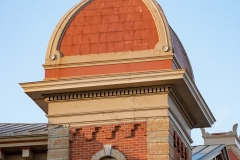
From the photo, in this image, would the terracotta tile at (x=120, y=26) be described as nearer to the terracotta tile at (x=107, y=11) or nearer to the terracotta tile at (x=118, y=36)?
the terracotta tile at (x=118, y=36)

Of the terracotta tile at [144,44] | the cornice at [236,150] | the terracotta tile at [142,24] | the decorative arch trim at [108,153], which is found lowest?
the decorative arch trim at [108,153]

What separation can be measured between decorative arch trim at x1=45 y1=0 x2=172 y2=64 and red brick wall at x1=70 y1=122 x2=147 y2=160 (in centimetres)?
252

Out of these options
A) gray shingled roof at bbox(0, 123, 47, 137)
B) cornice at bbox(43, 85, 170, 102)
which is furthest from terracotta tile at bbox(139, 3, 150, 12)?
gray shingled roof at bbox(0, 123, 47, 137)

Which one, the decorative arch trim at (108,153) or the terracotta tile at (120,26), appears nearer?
the decorative arch trim at (108,153)

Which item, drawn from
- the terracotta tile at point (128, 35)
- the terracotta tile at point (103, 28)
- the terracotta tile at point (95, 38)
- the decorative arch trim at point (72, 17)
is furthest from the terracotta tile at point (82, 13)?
the terracotta tile at point (128, 35)

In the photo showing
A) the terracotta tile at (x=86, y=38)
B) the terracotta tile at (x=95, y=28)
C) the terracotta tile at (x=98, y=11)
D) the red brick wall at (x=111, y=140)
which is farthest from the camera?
the terracotta tile at (x=98, y=11)

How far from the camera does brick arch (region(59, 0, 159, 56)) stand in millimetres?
24688

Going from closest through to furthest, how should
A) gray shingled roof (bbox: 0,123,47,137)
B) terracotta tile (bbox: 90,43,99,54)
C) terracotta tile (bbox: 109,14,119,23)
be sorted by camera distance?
terracotta tile (bbox: 90,43,99,54) → terracotta tile (bbox: 109,14,119,23) → gray shingled roof (bbox: 0,123,47,137)

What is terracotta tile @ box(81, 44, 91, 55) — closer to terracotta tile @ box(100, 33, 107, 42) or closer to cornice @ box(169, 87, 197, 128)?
terracotta tile @ box(100, 33, 107, 42)

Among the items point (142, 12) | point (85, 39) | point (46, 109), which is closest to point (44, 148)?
point (46, 109)

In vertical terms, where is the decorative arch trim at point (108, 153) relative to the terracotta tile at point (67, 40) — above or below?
below

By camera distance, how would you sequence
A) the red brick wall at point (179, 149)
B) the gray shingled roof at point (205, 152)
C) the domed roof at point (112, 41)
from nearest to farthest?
the domed roof at point (112, 41) → the red brick wall at point (179, 149) → the gray shingled roof at point (205, 152)

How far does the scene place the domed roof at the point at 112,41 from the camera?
24297 mm

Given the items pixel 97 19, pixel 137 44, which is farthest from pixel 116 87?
pixel 97 19
